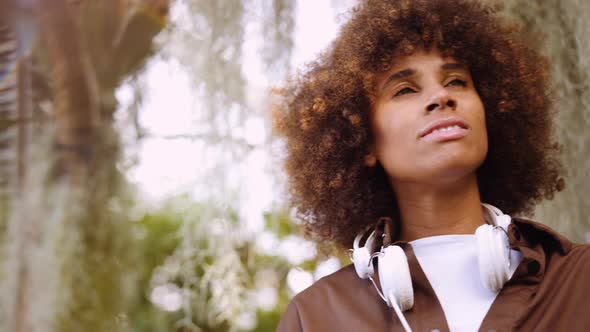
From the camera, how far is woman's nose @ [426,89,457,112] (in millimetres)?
1103

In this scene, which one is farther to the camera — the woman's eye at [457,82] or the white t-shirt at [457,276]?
the woman's eye at [457,82]

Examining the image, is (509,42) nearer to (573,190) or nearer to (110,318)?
(573,190)

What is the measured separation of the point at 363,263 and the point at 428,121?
24cm

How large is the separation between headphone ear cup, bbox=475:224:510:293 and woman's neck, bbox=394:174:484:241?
0.16m

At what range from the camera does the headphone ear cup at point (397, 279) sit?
0.98m

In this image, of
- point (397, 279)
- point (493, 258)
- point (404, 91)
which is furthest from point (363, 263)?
point (404, 91)

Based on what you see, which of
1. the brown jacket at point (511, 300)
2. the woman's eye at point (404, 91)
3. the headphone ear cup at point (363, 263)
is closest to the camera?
the brown jacket at point (511, 300)

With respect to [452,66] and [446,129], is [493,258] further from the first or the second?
[452,66]

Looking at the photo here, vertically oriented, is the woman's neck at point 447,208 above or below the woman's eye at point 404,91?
below

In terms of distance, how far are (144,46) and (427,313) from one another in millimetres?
1431

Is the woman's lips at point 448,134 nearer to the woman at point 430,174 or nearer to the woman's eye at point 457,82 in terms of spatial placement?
the woman at point 430,174

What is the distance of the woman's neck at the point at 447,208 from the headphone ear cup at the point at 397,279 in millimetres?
177

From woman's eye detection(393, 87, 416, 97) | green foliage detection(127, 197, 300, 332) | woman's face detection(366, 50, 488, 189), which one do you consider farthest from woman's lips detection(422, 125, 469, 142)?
green foliage detection(127, 197, 300, 332)

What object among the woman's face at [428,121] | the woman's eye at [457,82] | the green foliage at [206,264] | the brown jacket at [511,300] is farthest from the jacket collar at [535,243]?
the green foliage at [206,264]
